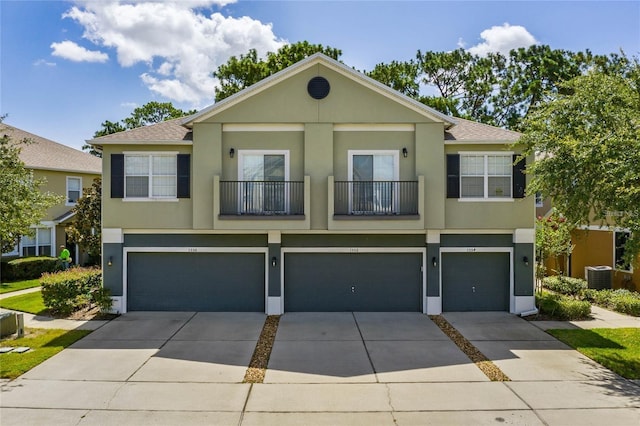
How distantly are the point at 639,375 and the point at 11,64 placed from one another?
61.8 ft

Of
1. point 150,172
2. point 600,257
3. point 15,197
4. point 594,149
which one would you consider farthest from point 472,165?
point 15,197

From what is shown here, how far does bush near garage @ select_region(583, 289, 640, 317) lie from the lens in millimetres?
13695

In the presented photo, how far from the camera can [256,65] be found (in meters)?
27.2

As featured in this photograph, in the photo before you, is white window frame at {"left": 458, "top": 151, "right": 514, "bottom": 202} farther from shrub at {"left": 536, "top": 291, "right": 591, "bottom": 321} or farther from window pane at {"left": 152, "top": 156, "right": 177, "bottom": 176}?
window pane at {"left": 152, "top": 156, "right": 177, "bottom": 176}

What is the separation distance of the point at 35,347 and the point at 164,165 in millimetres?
5956

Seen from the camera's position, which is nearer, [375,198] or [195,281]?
[375,198]

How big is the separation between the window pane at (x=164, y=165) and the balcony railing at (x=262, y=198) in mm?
1828

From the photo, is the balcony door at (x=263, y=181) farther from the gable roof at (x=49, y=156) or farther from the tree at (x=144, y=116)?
the tree at (x=144, y=116)

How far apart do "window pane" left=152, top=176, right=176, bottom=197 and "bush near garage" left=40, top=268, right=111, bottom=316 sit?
3487mm

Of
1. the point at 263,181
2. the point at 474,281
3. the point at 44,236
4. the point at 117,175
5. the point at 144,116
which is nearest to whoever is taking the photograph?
the point at 263,181

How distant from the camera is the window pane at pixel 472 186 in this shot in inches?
532

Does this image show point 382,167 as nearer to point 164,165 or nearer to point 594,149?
point 594,149

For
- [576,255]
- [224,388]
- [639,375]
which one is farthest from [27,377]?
[576,255]

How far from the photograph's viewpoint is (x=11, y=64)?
13.7m
